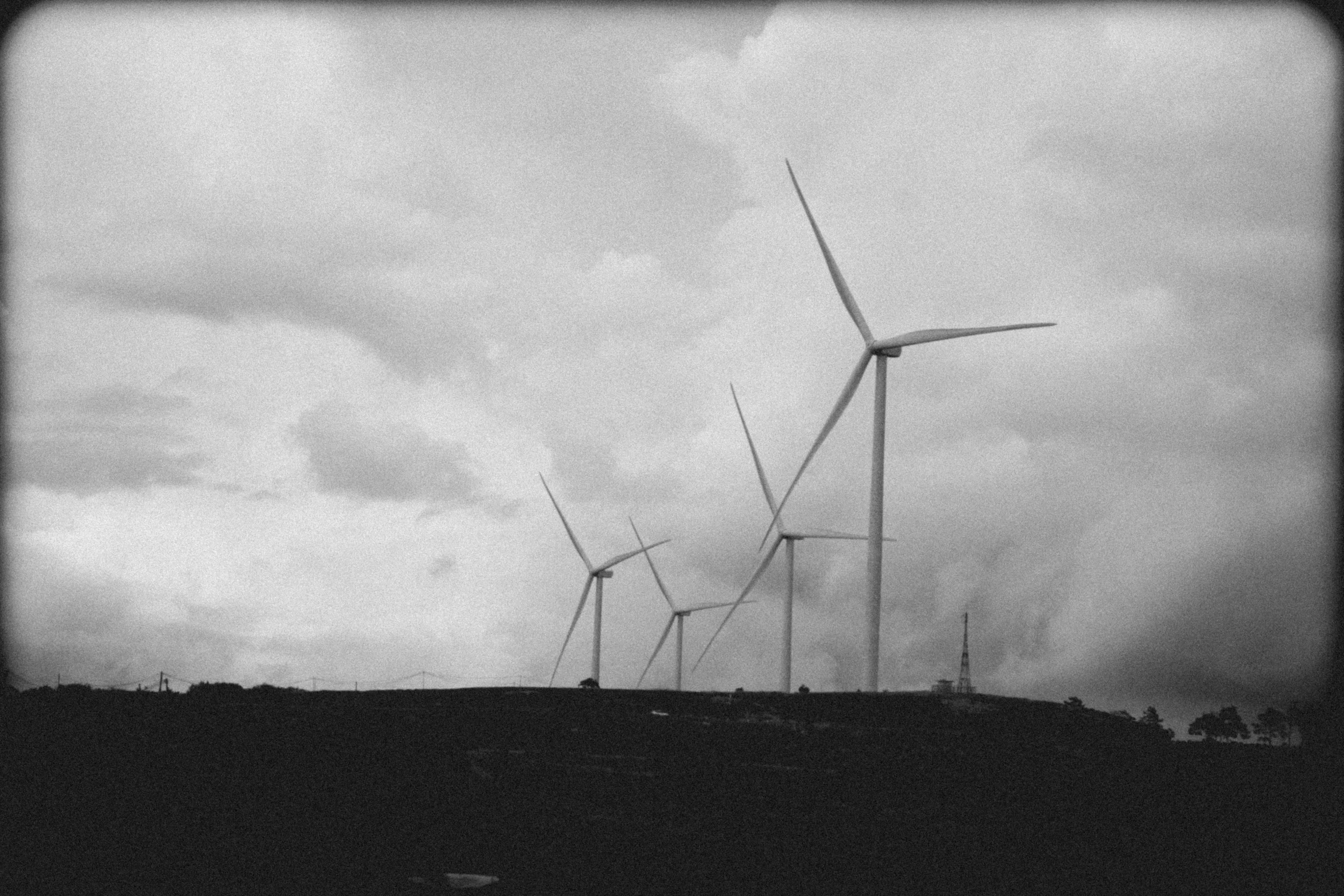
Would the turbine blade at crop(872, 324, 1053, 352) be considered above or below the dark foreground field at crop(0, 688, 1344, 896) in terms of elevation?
above

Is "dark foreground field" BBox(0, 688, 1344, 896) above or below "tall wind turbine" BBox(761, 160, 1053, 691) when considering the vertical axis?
below

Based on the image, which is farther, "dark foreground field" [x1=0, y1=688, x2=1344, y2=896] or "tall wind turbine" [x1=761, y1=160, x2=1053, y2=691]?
"tall wind turbine" [x1=761, y1=160, x2=1053, y2=691]

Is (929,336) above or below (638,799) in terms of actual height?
above

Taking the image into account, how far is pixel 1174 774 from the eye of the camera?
62.2m

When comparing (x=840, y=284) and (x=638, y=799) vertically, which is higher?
(x=840, y=284)

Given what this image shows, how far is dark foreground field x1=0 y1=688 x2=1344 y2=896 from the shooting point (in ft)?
129

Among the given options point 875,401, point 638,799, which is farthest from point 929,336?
point 638,799

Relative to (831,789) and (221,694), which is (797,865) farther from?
(221,694)

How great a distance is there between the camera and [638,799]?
5225 centimetres

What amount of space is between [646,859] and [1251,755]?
4490 cm

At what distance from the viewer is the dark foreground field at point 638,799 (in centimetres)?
3947

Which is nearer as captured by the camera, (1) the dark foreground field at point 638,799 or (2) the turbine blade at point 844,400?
(1) the dark foreground field at point 638,799

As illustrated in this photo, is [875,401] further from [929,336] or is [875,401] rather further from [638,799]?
[638,799]

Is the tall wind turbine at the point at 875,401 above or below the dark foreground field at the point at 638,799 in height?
above
